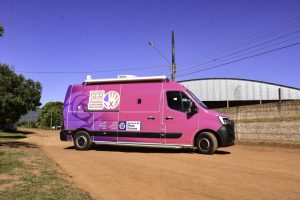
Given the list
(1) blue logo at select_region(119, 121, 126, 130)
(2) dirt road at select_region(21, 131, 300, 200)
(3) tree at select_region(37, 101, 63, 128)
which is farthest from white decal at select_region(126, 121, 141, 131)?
(3) tree at select_region(37, 101, 63, 128)

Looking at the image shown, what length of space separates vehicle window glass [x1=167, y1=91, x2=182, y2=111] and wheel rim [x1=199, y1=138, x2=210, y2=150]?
5.11ft

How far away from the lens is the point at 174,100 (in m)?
15.1

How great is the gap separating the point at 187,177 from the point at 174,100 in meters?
6.37

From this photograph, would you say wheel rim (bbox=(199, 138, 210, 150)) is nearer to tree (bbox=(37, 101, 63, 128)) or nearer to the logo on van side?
the logo on van side

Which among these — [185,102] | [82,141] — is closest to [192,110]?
[185,102]

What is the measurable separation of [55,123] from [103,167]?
94.6 m

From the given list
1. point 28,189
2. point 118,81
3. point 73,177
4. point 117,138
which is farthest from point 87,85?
point 28,189

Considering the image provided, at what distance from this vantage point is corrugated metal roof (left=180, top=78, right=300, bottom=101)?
40469mm

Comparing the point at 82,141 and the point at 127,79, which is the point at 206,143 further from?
the point at 82,141

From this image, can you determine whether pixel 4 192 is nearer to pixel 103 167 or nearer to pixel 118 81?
pixel 103 167

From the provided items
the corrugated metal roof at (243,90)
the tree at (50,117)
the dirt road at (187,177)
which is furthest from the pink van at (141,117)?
the tree at (50,117)

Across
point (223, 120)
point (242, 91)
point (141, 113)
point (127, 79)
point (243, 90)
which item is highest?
point (243, 90)

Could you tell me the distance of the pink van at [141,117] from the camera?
14.5 m

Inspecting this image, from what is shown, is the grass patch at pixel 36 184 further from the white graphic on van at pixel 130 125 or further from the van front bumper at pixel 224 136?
the van front bumper at pixel 224 136
